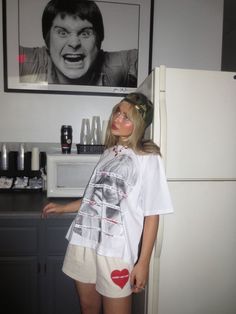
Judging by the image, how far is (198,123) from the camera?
4.03ft

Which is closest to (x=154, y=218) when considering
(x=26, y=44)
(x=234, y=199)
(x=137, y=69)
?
(x=234, y=199)

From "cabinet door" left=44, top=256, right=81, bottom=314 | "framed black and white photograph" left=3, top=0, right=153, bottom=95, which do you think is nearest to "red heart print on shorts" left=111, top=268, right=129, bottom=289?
"cabinet door" left=44, top=256, right=81, bottom=314

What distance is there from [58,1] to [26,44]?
0.42 m

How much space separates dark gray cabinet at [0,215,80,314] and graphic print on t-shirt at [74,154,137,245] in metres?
0.47

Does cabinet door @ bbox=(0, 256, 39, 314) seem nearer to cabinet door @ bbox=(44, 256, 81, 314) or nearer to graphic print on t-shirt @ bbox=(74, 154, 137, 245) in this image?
cabinet door @ bbox=(44, 256, 81, 314)

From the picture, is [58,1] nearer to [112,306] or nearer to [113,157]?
[113,157]

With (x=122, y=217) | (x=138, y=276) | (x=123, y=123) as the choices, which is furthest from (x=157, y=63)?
(x=138, y=276)

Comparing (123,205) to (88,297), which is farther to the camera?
(88,297)

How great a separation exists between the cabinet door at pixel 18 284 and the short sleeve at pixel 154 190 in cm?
87

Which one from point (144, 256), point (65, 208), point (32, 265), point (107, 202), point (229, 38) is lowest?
point (32, 265)

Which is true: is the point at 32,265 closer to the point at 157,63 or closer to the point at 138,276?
the point at 138,276

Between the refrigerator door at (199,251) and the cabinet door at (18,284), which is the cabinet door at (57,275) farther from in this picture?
the refrigerator door at (199,251)

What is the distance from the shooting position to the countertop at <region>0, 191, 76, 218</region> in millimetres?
1409

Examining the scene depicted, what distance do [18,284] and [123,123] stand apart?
1157 millimetres
